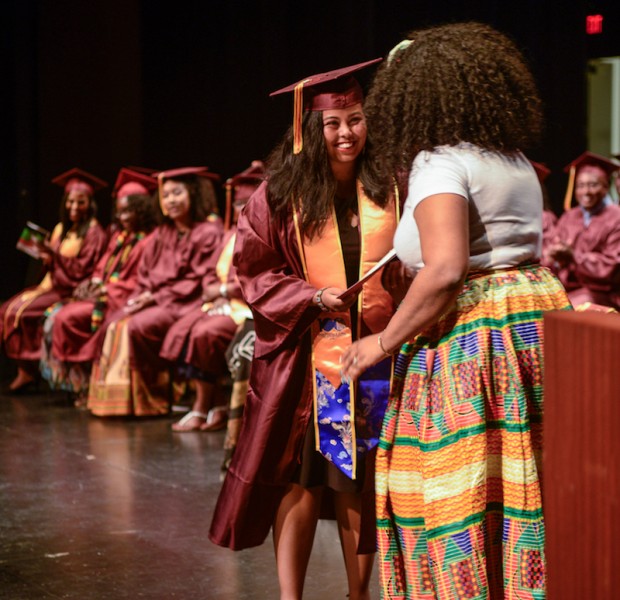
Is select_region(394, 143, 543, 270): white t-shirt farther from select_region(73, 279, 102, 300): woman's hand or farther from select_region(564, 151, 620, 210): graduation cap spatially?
select_region(73, 279, 102, 300): woman's hand

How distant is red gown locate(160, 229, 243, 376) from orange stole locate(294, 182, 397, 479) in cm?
313

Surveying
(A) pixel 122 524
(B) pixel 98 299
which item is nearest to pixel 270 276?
(A) pixel 122 524

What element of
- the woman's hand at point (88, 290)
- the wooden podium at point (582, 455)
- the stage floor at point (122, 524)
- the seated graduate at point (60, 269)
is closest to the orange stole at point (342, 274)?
the stage floor at point (122, 524)

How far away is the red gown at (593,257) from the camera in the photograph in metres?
6.10

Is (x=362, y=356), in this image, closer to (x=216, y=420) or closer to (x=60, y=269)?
(x=216, y=420)

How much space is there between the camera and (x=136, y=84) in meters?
8.27

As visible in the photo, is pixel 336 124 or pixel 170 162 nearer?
pixel 336 124

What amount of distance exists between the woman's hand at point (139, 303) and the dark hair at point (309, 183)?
4.01m

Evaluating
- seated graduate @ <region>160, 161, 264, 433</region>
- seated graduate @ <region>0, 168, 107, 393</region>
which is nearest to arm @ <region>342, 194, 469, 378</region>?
seated graduate @ <region>160, 161, 264, 433</region>

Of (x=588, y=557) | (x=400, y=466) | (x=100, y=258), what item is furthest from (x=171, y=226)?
(x=588, y=557)

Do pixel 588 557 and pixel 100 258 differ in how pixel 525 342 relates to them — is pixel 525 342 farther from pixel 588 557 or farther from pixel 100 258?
pixel 100 258

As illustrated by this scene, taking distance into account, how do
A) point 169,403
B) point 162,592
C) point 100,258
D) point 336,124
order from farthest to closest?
point 100,258, point 169,403, point 162,592, point 336,124

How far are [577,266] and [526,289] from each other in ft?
14.7

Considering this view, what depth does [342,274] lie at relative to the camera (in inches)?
101
